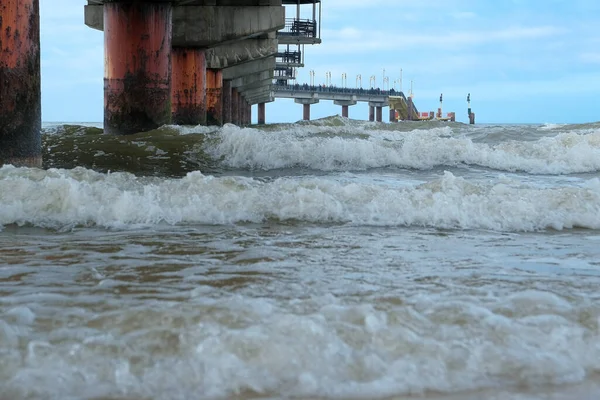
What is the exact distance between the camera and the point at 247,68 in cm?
4206

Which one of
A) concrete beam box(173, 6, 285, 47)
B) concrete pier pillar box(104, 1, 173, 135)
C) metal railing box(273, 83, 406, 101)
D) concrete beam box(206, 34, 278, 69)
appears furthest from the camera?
metal railing box(273, 83, 406, 101)

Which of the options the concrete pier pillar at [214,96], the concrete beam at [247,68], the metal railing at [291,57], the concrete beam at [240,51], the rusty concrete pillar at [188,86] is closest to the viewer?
the rusty concrete pillar at [188,86]

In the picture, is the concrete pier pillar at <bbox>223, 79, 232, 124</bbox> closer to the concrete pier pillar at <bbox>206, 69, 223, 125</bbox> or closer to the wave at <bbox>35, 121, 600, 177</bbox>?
the concrete pier pillar at <bbox>206, 69, 223, 125</bbox>

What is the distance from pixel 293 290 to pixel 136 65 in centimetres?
1423

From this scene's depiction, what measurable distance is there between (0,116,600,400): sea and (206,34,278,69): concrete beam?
25.2m

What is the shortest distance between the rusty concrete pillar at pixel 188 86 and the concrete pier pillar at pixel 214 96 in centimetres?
826

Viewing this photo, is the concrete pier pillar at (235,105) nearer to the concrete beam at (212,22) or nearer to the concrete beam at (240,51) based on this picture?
the concrete beam at (240,51)

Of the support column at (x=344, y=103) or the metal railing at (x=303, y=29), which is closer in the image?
the metal railing at (x=303, y=29)

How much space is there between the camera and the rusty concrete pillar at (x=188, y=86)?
87.6 feet

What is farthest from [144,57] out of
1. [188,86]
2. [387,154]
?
[188,86]

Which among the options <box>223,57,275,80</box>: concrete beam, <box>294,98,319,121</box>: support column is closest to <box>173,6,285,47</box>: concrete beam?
<box>223,57,275,80</box>: concrete beam

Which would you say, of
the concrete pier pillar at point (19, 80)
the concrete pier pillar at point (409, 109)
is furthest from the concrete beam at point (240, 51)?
the concrete pier pillar at point (409, 109)

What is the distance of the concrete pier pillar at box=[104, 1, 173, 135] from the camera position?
56.3 feet

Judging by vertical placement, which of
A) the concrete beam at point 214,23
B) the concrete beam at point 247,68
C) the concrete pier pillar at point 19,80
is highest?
the concrete beam at point 247,68
